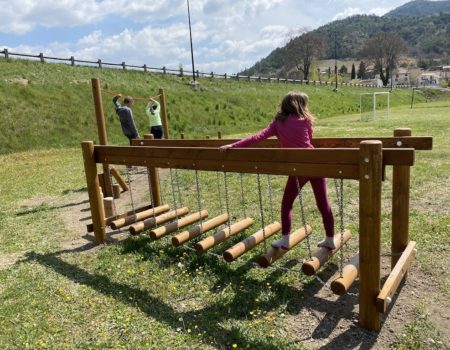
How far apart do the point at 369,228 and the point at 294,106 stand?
138cm

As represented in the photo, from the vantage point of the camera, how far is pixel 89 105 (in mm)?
22375

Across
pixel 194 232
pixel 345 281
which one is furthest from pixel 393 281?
pixel 194 232

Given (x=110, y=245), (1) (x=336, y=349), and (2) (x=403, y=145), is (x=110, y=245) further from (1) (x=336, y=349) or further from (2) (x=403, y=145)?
(2) (x=403, y=145)

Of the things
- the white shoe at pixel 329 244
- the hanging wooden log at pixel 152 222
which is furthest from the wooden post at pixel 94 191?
the white shoe at pixel 329 244

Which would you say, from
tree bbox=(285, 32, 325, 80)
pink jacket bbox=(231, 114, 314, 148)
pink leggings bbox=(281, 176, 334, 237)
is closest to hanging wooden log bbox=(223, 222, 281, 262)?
pink leggings bbox=(281, 176, 334, 237)

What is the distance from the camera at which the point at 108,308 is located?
12.6ft

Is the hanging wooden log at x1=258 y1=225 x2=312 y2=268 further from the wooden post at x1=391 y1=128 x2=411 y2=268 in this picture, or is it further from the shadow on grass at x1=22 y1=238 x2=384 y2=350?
the wooden post at x1=391 y1=128 x2=411 y2=268

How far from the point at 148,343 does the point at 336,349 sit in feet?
4.81

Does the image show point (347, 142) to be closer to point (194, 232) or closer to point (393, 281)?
point (393, 281)

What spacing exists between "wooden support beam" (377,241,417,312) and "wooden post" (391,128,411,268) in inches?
4.1

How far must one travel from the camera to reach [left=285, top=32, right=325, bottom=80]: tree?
248ft

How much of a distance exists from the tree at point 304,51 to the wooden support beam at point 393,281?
75509 mm

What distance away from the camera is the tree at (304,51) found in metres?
75.6

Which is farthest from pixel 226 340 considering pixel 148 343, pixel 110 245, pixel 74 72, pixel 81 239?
pixel 74 72
